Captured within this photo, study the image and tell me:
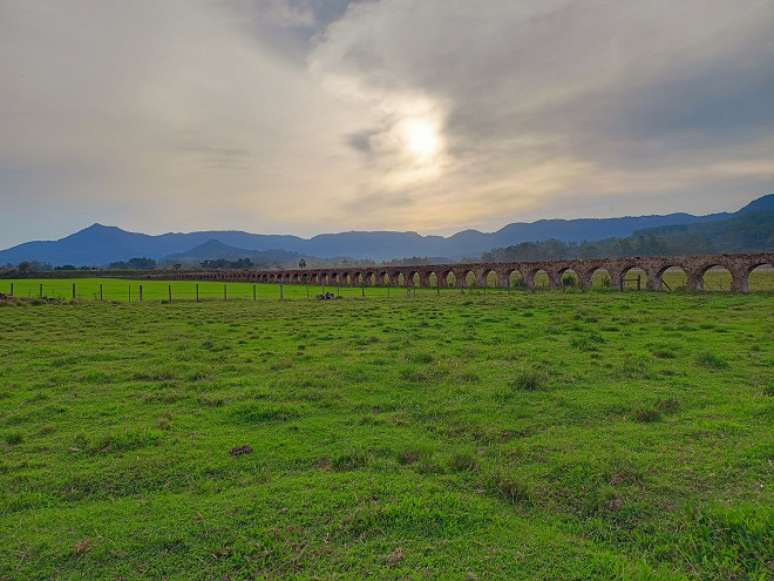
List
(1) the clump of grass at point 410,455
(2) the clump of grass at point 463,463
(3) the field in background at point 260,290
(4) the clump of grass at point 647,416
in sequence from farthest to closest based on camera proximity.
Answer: (3) the field in background at point 260,290
(4) the clump of grass at point 647,416
(1) the clump of grass at point 410,455
(2) the clump of grass at point 463,463

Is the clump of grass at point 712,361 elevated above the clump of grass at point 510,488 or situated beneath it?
elevated above

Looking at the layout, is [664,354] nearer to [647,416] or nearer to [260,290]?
[647,416]

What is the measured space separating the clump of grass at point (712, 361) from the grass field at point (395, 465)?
4cm

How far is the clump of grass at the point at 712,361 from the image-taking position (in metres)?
10.7

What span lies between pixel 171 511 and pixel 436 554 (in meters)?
2.93

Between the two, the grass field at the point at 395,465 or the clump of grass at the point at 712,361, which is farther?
the clump of grass at the point at 712,361

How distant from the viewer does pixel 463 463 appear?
5.91m

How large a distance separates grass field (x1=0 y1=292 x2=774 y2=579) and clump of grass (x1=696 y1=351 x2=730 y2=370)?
43mm

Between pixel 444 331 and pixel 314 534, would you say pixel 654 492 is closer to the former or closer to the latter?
pixel 314 534

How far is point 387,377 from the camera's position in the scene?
10.4 m

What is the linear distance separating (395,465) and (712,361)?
359 inches

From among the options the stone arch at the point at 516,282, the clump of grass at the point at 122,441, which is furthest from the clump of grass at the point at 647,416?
the stone arch at the point at 516,282

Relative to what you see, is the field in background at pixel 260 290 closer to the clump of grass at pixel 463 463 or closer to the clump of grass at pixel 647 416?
the clump of grass at pixel 463 463

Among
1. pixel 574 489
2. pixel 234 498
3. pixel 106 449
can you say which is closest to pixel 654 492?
pixel 574 489
